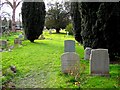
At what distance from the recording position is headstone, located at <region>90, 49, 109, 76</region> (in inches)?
345

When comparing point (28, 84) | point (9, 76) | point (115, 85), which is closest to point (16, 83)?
point (28, 84)

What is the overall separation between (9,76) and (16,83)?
921 millimetres

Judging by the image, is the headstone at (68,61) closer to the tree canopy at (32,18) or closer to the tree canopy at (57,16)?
the tree canopy at (32,18)

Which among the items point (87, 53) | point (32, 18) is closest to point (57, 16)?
point (32, 18)

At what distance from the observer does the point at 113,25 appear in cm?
1138

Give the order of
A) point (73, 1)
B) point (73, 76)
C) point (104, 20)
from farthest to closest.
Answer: point (73, 1) < point (104, 20) < point (73, 76)

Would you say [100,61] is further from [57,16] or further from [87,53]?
[57,16]

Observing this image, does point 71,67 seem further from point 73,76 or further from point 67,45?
point 67,45

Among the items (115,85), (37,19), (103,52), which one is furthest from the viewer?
(37,19)

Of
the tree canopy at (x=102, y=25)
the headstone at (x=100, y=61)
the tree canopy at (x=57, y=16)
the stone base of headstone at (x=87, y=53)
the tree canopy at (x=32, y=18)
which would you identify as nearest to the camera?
the headstone at (x=100, y=61)

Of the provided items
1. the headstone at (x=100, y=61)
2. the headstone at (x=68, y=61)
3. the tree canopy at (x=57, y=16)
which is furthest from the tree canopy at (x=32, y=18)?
the tree canopy at (x=57, y=16)

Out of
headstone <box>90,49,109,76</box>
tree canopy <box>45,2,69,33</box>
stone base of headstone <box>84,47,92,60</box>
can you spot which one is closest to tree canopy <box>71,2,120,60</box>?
stone base of headstone <box>84,47,92,60</box>

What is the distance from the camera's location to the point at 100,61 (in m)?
8.78

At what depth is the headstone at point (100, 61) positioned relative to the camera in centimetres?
876
